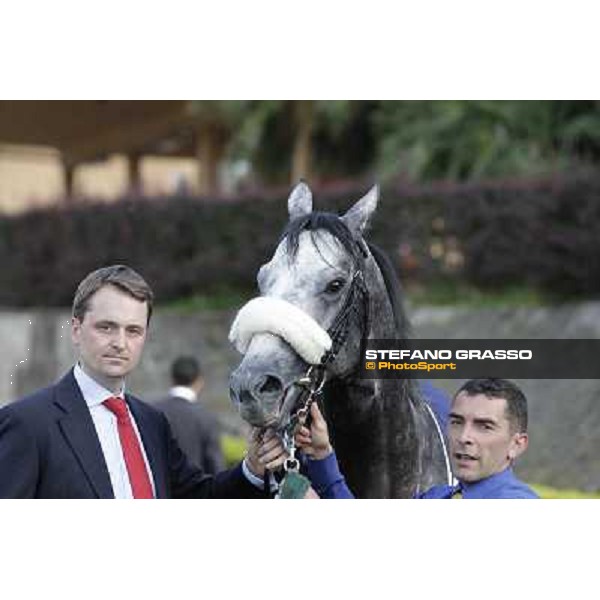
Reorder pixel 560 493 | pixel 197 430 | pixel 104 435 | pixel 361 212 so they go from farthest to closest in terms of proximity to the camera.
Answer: pixel 197 430, pixel 560 493, pixel 361 212, pixel 104 435

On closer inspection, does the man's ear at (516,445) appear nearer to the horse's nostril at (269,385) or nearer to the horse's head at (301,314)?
the horse's head at (301,314)

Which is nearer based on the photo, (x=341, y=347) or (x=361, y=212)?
(x=341, y=347)

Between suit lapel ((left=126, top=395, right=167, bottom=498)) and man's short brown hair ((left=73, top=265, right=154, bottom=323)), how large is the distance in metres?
0.34

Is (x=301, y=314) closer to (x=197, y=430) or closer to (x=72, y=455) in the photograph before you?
(x=72, y=455)

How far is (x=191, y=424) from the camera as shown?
5.36m

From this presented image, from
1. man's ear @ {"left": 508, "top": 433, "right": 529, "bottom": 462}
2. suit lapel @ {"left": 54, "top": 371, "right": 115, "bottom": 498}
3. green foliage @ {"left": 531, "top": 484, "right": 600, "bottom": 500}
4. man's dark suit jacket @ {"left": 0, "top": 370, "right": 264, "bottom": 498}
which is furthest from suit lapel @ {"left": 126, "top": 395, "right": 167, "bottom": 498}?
green foliage @ {"left": 531, "top": 484, "right": 600, "bottom": 500}

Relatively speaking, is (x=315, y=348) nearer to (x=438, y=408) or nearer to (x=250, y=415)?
(x=250, y=415)

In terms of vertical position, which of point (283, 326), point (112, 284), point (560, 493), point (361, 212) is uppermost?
point (361, 212)

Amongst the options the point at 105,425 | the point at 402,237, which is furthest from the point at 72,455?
the point at 402,237

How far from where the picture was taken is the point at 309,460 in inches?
→ 148

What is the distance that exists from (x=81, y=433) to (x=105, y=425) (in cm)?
12

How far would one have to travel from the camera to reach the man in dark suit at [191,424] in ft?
17.3
